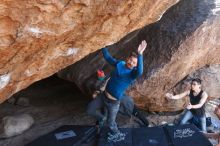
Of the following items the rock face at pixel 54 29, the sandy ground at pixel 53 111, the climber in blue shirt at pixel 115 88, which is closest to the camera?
the rock face at pixel 54 29

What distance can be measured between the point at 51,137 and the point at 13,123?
1.11 m

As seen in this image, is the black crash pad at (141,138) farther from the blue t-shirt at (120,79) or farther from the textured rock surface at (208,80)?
the textured rock surface at (208,80)

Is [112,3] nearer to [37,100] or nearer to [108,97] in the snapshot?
[108,97]

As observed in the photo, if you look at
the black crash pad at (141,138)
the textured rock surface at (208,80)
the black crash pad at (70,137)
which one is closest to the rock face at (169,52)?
the textured rock surface at (208,80)

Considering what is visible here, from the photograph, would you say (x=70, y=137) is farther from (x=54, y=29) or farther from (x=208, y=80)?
(x=208, y=80)

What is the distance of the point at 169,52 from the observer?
6.29 metres

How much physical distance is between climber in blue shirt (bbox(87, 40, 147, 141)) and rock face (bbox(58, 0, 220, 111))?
1.07 metres

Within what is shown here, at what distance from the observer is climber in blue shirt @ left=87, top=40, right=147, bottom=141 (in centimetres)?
489

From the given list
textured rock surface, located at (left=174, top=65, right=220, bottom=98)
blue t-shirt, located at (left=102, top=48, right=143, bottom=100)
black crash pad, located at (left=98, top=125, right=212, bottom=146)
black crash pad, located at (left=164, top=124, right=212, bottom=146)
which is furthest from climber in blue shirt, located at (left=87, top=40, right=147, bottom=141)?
textured rock surface, located at (left=174, top=65, right=220, bottom=98)

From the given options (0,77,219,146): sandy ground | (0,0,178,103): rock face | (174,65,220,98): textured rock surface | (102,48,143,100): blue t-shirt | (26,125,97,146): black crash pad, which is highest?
(0,0,178,103): rock face

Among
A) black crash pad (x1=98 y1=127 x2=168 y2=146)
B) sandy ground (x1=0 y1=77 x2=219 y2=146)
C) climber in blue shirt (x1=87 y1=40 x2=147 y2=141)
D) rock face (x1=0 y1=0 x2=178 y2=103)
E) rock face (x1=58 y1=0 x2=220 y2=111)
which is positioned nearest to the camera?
rock face (x1=0 y1=0 x2=178 y2=103)

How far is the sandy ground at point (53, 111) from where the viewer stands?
609 cm

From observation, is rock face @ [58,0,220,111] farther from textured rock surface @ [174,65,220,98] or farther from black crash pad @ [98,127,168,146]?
black crash pad @ [98,127,168,146]

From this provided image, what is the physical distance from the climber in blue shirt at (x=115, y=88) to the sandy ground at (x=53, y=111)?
1.00 metres
